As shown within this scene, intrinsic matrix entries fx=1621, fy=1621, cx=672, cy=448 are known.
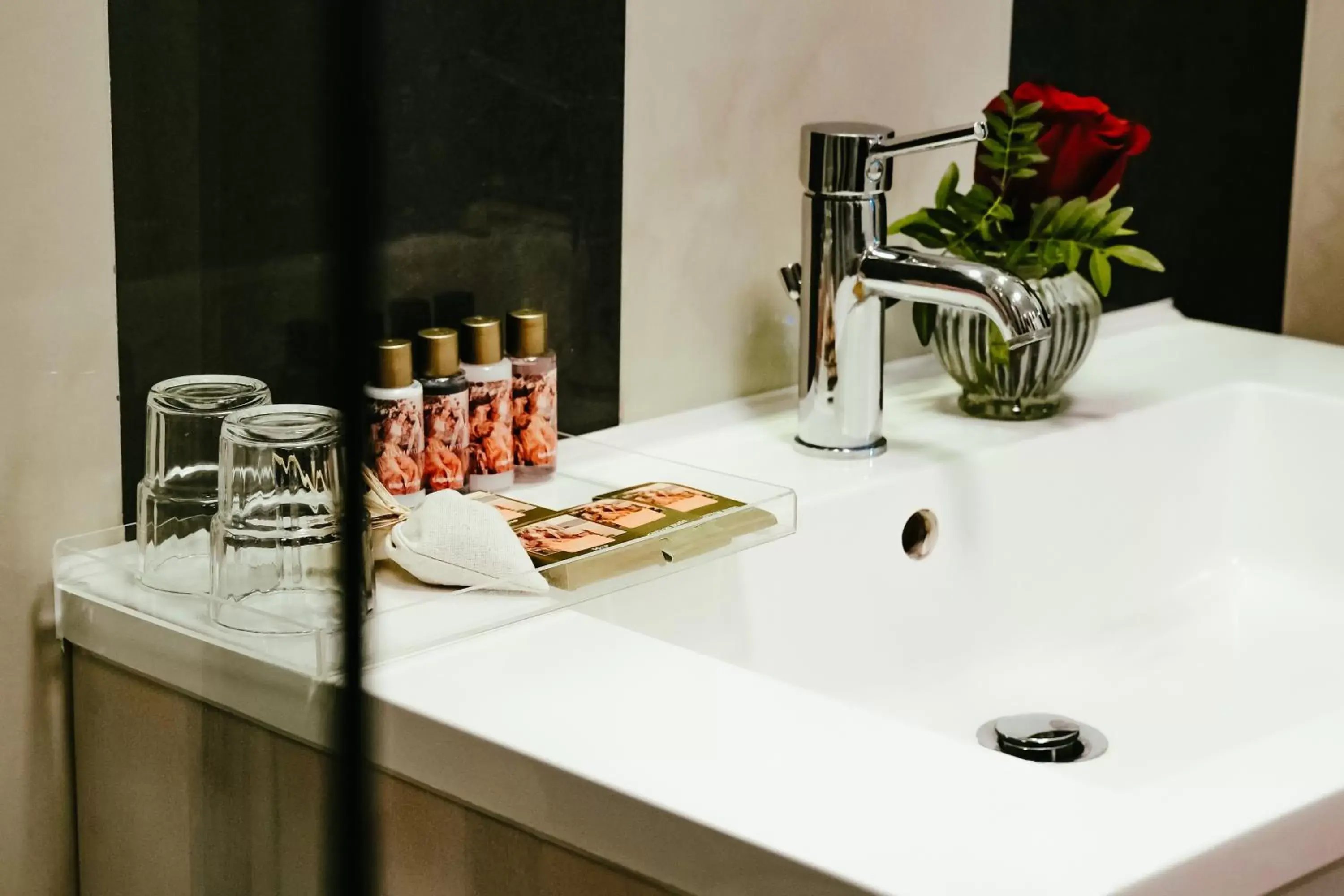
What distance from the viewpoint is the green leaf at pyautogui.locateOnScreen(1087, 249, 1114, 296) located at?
1006mm

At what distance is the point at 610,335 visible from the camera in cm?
97

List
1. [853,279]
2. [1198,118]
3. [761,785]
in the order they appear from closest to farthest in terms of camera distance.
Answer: [761,785]
[853,279]
[1198,118]

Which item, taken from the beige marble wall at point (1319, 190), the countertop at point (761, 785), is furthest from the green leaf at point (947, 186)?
the beige marble wall at point (1319, 190)

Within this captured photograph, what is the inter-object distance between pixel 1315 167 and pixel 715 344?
0.68 meters

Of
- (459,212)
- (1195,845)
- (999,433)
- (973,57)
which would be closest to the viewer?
(1195,845)

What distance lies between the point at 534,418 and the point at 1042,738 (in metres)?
0.33

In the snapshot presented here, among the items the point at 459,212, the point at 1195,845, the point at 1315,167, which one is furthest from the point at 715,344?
the point at 1315,167

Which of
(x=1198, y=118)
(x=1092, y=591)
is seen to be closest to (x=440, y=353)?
(x=1092, y=591)

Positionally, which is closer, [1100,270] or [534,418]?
[534,418]

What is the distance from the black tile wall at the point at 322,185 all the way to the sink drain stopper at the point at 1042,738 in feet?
0.96

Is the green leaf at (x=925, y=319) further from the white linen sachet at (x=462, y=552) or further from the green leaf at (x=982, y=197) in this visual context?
the white linen sachet at (x=462, y=552)

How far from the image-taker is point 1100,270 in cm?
101

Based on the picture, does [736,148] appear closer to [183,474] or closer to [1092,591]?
[1092,591]

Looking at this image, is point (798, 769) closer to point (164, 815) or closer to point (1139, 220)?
point (164, 815)
